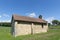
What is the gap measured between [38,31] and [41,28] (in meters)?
1.91

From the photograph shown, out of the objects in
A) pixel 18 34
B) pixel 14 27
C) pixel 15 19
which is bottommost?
pixel 18 34

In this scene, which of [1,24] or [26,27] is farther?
[1,24]

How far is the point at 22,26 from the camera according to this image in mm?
26641

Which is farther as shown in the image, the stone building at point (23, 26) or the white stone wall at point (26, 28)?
the white stone wall at point (26, 28)

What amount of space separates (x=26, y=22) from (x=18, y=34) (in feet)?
12.7

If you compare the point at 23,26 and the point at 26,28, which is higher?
the point at 23,26

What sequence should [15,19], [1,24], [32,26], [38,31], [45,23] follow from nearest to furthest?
[15,19], [32,26], [38,31], [45,23], [1,24]

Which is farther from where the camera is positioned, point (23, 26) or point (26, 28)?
point (26, 28)

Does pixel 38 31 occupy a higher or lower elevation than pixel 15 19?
lower

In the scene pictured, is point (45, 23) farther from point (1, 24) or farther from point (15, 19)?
point (1, 24)

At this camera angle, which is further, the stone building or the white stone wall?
the white stone wall

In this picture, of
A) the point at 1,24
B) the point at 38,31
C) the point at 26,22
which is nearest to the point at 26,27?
the point at 26,22

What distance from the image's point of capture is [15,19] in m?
25.3

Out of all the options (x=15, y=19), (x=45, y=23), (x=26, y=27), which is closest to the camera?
(x=15, y=19)
